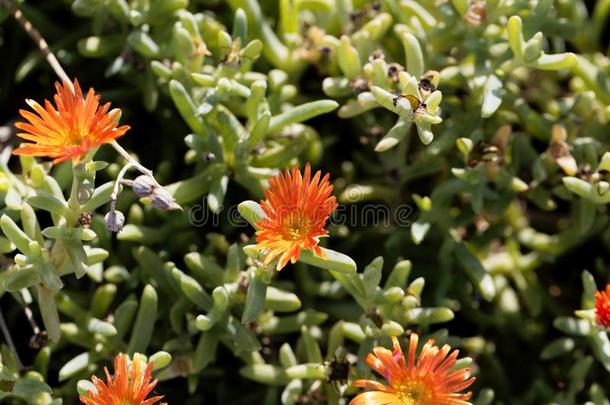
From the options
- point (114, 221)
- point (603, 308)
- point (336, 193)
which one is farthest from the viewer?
point (336, 193)

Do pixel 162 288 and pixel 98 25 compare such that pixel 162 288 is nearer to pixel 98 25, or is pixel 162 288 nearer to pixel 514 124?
pixel 98 25

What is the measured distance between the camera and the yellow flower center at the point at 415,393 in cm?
148

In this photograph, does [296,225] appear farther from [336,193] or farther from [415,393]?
[336,193]

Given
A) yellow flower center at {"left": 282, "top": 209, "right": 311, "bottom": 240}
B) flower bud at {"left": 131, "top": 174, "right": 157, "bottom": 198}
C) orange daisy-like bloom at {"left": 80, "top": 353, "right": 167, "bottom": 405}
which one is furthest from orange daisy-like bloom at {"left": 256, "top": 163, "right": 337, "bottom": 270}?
orange daisy-like bloom at {"left": 80, "top": 353, "right": 167, "bottom": 405}

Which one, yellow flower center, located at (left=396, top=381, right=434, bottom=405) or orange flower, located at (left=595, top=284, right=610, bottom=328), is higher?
yellow flower center, located at (left=396, top=381, right=434, bottom=405)

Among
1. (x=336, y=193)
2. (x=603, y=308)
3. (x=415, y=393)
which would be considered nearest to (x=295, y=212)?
(x=415, y=393)

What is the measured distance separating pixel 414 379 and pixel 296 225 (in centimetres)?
35

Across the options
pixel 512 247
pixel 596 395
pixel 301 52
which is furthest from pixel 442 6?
pixel 596 395

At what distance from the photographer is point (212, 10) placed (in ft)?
7.30

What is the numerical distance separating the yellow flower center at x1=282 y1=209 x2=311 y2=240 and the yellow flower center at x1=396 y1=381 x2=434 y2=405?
0.33 meters

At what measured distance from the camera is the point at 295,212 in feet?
4.92

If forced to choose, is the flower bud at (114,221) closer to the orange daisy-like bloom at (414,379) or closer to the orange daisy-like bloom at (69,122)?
the orange daisy-like bloom at (69,122)

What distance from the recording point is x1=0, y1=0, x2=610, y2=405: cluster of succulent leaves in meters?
1.67

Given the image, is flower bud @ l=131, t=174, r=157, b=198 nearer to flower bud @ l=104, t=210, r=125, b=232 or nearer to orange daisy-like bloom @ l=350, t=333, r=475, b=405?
flower bud @ l=104, t=210, r=125, b=232
